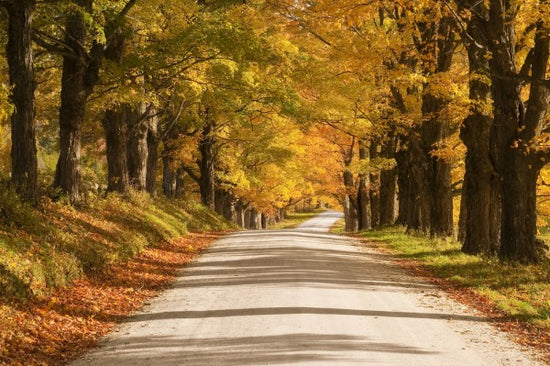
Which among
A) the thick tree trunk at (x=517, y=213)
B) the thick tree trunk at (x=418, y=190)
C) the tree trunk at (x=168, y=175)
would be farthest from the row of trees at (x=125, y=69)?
the thick tree trunk at (x=517, y=213)

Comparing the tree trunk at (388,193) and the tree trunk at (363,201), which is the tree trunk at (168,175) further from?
the tree trunk at (388,193)

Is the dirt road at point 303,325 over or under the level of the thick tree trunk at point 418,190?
under

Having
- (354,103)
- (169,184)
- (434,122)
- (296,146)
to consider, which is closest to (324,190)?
(296,146)

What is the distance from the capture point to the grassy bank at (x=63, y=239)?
952 cm

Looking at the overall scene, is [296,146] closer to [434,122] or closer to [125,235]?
[434,122]

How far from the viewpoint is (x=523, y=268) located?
543 inches

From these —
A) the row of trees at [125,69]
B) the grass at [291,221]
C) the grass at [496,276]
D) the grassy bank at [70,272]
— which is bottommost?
the grass at [291,221]

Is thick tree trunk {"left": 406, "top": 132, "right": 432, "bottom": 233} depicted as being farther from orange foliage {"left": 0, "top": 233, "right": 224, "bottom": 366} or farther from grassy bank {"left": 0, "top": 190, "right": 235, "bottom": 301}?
orange foliage {"left": 0, "top": 233, "right": 224, "bottom": 366}

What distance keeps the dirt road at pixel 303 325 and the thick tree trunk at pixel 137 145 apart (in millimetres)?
10565

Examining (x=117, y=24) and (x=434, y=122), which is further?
(x=434, y=122)

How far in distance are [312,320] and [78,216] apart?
8.40 metres

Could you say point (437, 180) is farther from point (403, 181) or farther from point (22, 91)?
point (22, 91)

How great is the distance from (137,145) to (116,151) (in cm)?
261

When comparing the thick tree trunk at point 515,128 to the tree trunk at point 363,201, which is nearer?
the thick tree trunk at point 515,128
